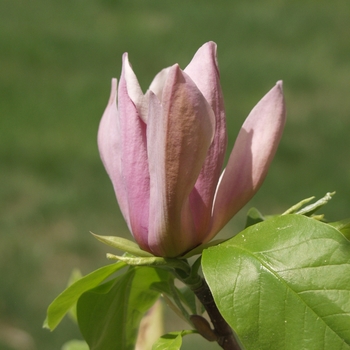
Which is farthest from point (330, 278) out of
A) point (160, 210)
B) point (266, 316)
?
point (160, 210)

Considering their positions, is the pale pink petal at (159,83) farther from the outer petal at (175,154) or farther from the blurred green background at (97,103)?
the blurred green background at (97,103)

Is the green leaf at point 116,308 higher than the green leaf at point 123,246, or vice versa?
the green leaf at point 123,246

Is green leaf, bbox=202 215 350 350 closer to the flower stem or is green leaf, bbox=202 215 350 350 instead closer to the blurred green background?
the flower stem

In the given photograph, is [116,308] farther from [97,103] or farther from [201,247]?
[97,103]

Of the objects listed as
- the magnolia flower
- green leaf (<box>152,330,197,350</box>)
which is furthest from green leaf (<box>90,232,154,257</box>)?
green leaf (<box>152,330,197,350</box>)

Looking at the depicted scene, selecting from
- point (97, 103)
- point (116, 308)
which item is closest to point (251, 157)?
point (116, 308)

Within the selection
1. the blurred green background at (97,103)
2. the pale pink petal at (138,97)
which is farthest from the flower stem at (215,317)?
the blurred green background at (97,103)
